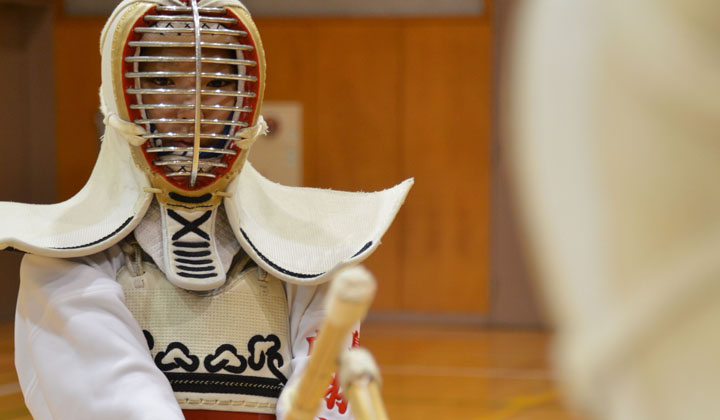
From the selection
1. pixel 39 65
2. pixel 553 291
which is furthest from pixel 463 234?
pixel 553 291

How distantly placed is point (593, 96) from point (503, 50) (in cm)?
700

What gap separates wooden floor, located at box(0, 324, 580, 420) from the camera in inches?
190

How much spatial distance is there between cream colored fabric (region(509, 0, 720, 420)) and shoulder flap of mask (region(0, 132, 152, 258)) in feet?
4.95

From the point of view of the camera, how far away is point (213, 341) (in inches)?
73.0

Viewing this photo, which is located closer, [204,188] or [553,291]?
[553,291]

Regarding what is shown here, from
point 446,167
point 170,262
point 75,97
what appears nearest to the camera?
point 170,262

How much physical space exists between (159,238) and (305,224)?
32 centimetres

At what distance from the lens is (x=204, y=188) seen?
1.88m

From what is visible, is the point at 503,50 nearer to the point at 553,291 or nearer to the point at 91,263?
the point at 91,263

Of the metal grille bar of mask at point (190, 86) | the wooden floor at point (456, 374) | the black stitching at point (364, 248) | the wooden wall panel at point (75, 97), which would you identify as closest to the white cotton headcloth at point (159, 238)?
the metal grille bar of mask at point (190, 86)

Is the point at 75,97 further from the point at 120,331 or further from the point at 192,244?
the point at 120,331

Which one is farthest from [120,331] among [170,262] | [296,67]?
[296,67]

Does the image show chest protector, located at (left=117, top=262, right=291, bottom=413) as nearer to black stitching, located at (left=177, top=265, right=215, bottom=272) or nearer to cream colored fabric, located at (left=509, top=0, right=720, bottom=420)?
black stitching, located at (left=177, top=265, right=215, bottom=272)

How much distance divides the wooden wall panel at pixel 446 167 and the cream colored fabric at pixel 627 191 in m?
6.91
